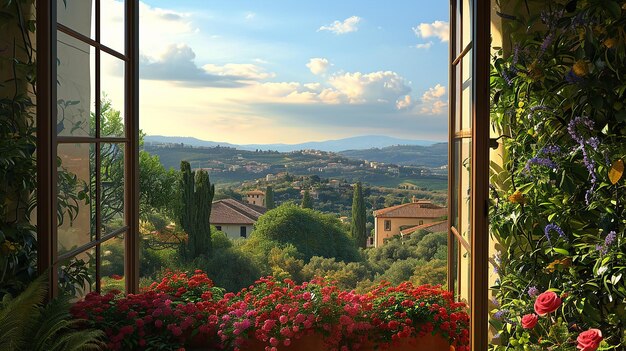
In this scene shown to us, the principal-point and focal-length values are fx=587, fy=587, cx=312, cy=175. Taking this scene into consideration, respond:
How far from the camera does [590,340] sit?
2.10m

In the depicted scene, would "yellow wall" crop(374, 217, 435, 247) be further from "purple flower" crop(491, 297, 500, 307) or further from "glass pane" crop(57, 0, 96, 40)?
"glass pane" crop(57, 0, 96, 40)

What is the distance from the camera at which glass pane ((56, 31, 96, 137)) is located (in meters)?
2.45

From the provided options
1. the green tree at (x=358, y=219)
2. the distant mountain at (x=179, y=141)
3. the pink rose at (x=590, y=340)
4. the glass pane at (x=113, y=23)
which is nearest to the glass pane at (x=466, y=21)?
the pink rose at (x=590, y=340)

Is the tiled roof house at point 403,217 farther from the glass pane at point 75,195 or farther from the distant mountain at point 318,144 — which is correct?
the glass pane at point 75,195

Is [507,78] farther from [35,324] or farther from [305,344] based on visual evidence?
[35,324]

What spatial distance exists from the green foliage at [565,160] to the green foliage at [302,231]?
2.52m

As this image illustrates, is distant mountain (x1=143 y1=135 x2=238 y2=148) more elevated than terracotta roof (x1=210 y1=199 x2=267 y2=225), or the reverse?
distant mountain (x1=143 y1=135 x2=238 y2=148)

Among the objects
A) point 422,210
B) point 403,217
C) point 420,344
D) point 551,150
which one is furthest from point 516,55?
point 403,217

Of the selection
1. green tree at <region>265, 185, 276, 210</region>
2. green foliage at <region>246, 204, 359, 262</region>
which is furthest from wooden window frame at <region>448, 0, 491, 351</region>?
green tree at <region>265, 185, 276, 210</region>

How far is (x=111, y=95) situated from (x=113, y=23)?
1.20 feet

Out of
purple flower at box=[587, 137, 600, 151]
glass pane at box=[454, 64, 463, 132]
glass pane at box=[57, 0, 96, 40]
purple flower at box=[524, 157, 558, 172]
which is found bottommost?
purple flower at box=[524, 157, 558, 172]

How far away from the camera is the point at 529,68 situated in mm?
2357

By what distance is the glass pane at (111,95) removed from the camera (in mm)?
2834

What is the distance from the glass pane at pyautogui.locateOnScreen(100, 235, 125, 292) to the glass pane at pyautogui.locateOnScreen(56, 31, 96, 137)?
58cm
